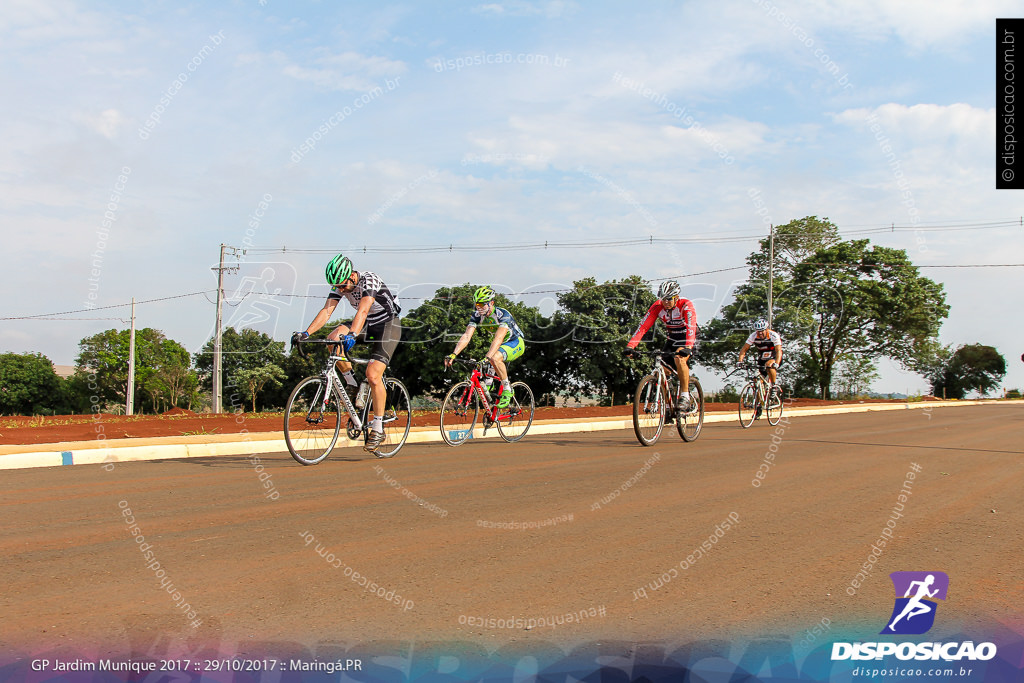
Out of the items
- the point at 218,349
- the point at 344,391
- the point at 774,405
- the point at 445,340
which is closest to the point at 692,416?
the point at 344,391

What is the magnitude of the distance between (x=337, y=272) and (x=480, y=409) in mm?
3579

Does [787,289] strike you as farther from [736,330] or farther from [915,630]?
[915,630]

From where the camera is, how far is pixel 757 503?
5.89 meters

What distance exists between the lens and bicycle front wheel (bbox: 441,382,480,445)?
10.7 metres

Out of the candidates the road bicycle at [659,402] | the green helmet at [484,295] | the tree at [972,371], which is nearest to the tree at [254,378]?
the green helmet at [484,295]

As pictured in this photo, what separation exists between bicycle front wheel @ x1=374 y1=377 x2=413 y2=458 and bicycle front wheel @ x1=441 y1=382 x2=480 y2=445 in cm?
100

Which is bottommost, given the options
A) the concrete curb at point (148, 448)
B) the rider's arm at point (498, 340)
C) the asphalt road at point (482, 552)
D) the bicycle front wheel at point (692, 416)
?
the asphalt road at point (482, 552)

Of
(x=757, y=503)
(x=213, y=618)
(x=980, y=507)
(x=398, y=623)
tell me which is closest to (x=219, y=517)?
(x=213, y=618)

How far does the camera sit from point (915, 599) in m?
3.55

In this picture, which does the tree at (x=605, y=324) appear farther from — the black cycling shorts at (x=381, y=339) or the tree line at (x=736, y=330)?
the black cycling shorts at (x=381, y=339)

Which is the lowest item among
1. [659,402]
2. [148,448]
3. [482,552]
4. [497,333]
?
[482,552]

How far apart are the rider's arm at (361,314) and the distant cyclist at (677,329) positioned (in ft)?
13.2

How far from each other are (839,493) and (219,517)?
514cm

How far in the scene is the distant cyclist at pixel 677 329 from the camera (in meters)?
10.8
